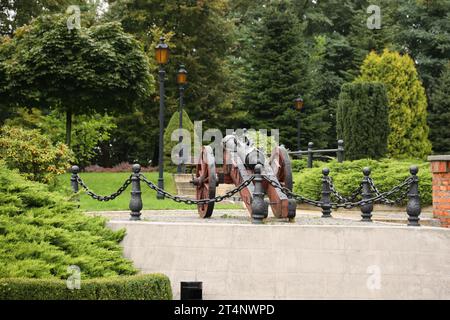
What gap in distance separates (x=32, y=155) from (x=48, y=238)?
470cm

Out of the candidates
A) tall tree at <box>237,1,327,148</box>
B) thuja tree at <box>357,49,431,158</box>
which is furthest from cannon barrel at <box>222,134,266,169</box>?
tall tree at <box>237,1,327,148</box>

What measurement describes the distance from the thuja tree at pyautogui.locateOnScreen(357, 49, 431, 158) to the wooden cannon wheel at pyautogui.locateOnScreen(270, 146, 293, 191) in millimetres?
17987

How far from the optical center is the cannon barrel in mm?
11031

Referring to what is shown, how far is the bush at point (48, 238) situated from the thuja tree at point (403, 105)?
20.8 metres

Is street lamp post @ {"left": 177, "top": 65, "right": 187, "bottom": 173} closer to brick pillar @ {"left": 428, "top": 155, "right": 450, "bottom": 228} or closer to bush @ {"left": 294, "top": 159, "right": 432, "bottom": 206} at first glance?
bush @ {"left": 294, "top": 159, "right": 432, "bottom": 206}

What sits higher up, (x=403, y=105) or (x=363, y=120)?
(x=403, y=105)

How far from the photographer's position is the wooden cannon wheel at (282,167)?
35.3ft

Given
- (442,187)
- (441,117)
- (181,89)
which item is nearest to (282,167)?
(442,187)

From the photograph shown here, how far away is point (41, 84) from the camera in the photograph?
19453 mm

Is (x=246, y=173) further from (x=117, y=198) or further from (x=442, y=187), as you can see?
(x=117, y=198)

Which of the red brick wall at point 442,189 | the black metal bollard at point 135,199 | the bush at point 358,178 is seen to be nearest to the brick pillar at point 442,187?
the red brick wall at point 442,189

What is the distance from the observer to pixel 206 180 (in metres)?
11.2
